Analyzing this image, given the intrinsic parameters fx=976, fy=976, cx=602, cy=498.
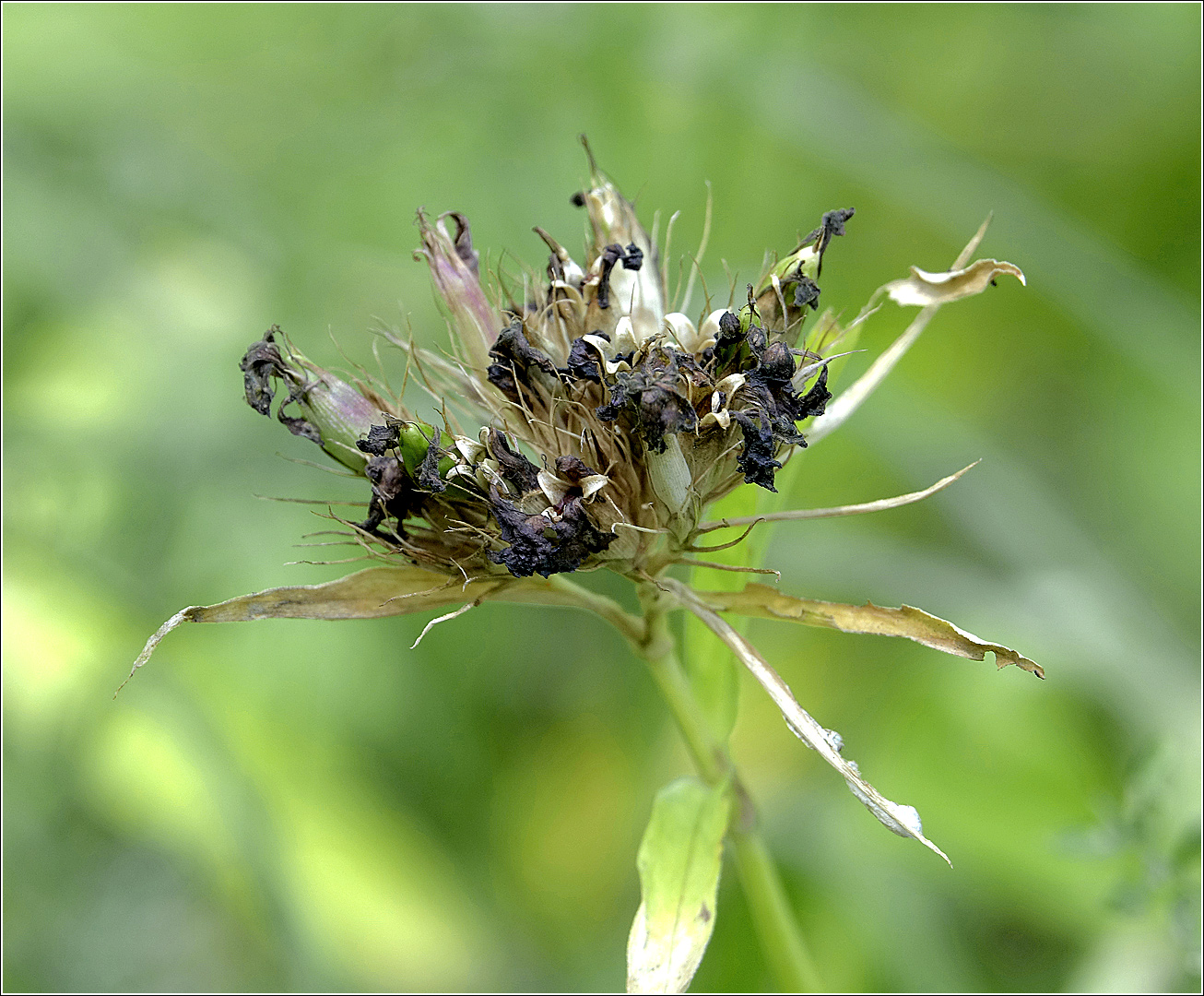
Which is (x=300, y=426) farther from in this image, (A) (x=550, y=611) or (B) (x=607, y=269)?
(A) (x=550, y=611)

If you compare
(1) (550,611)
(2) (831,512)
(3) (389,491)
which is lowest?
(1) (550,611)

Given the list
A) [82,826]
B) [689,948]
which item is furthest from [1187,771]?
[82,826]

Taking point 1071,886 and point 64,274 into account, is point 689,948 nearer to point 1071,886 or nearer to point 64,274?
point 1071,886

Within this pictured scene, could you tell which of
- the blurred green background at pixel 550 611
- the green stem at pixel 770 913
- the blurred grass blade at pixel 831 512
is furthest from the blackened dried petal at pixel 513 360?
the blurred green background at pixel 550 611

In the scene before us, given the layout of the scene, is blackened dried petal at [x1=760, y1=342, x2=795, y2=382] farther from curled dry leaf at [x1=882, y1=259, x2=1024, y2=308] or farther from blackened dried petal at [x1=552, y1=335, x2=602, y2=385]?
curled dry leaf at [x1=882, y1=259, x2=1024, y2=308]

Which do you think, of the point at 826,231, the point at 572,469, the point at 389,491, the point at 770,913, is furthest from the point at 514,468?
the point at 770,913

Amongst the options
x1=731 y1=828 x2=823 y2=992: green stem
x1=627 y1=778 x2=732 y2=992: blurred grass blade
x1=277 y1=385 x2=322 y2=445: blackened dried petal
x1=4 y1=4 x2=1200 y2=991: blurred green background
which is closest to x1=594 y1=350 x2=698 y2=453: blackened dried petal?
x1=277 y1=385 x2=322 y2=445: blackened dried petal

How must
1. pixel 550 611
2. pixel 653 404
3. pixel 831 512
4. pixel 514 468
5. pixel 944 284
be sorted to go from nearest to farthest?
pixel 653 404 → pixel 514 468 → pixel 831 512 → pixel 944 284 → pixel 550 611

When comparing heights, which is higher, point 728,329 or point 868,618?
point 728,329
